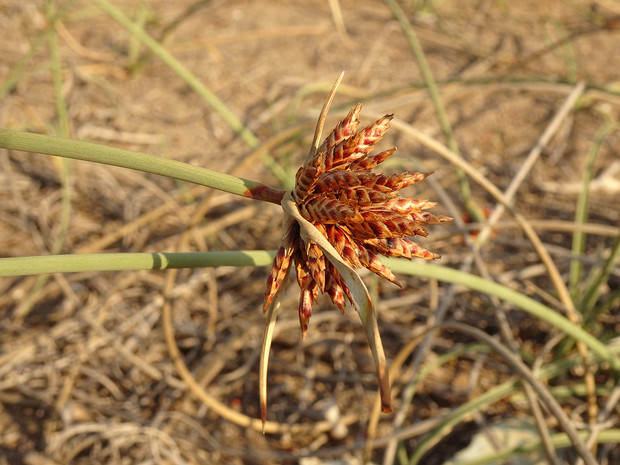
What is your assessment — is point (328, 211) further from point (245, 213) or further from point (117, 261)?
point (245, 213)

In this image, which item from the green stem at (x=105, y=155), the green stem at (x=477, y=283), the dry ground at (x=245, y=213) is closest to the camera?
the green stem at (x=105, y=155)

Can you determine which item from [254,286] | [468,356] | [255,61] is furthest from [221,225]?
[255,61]

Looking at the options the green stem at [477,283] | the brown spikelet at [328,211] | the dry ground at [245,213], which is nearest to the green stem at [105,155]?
the brown spikelet at [328,211]

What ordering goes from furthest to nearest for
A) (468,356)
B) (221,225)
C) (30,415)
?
(221,225), (468,356), (30,415)

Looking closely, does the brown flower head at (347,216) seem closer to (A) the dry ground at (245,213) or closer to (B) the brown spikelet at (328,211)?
(B) the brown spikelet at (328,211)

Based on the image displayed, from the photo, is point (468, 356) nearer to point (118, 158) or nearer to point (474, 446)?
point (474, 446)

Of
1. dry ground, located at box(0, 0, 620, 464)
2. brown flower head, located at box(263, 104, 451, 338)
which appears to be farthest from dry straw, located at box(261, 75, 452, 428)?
dry ground, located at box(0, 0, 620, 464)
